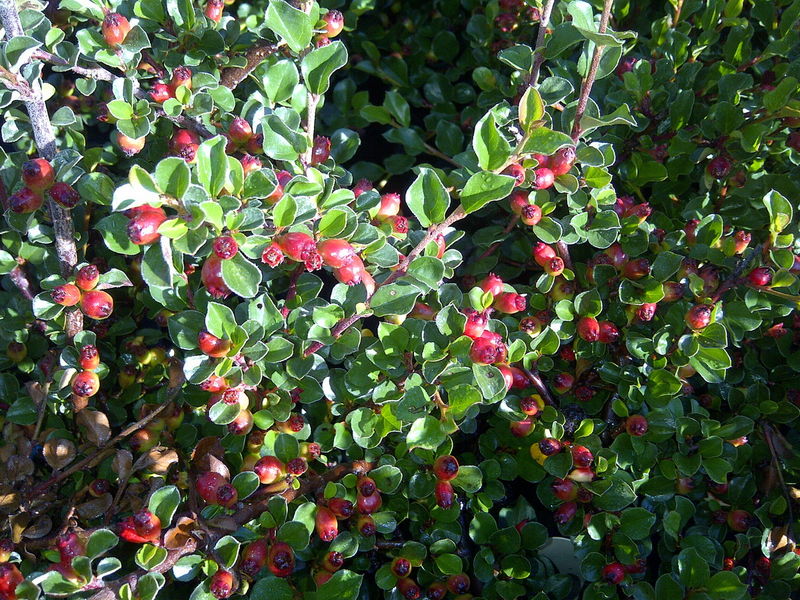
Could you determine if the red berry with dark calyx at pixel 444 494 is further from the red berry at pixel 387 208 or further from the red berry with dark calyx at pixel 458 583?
the red berry at pixel 387 208

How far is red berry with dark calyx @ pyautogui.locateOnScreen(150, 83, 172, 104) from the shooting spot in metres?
1.56

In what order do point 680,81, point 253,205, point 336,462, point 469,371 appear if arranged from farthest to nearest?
point 680,81, point 336,462, point 469,371, point 253,205

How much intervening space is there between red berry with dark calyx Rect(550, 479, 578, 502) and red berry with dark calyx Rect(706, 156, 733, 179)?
87cm

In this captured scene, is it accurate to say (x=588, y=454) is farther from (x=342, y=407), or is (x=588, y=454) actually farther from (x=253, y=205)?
(x=253, y=205)

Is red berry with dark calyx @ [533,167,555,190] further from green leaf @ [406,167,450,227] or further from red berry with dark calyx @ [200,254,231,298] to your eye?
red berry with dark calyx @ [200,254,231,298]

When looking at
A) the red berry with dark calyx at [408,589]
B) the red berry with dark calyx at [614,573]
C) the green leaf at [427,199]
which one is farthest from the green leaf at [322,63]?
the red berry with dark calyx at [614,573]

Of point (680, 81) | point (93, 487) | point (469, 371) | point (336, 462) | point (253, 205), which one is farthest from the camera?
point (680, 81)

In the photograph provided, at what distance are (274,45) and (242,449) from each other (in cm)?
96

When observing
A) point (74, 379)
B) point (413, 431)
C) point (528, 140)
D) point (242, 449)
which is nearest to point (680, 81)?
point (528, 140)

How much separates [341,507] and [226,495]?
0.23 meters

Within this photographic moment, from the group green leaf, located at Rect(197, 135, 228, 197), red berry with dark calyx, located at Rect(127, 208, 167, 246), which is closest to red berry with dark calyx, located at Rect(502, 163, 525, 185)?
green leaf, located at Rect(197, 135, 228, 197)

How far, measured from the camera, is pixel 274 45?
1.75m

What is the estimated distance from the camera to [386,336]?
4.90 feet

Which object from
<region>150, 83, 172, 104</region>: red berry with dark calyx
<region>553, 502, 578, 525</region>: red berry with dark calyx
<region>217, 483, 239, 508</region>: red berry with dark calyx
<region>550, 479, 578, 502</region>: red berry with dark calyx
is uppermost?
<region>150, 83, 172, 104</region>: red berry with dark calyx
